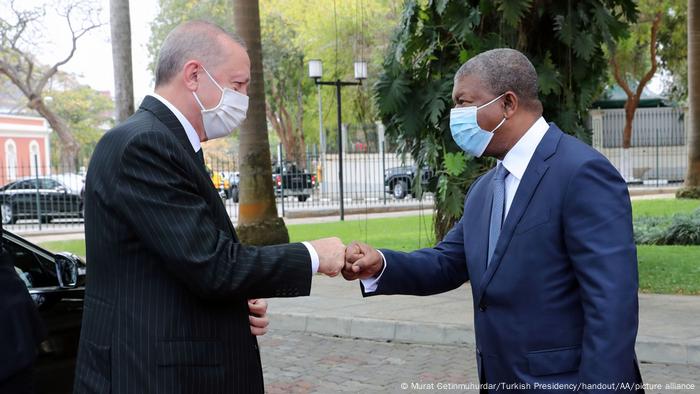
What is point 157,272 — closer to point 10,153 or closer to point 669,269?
point 669,269

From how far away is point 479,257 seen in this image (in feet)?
9.86

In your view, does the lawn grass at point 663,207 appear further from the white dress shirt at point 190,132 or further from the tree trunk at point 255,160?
the white dress shirt at point 190,132

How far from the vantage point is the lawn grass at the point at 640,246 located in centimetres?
965

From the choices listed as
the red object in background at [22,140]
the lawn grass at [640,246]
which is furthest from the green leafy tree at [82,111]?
the lawn grass at [640,246]

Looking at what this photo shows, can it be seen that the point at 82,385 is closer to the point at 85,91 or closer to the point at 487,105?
the point at 487,105

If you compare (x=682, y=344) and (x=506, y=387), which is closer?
(x=506, y=387)

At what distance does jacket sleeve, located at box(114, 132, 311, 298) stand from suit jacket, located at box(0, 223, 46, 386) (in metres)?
0.88

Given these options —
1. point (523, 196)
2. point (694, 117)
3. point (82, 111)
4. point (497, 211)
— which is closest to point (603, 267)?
point (523, 196)

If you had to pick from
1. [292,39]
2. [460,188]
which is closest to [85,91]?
[292,39]

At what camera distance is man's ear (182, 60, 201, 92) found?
268 cm

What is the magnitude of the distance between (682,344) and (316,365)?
→ 118 inches

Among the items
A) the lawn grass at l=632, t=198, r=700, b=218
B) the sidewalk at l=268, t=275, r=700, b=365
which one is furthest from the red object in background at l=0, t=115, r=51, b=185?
the sidewalk at l=268, t=275, r=700, b=365

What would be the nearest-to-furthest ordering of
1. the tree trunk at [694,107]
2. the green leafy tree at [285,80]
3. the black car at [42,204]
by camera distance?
the tree trunk at [694,107], the black car at [42,204], the green leafy tree at [285,80]

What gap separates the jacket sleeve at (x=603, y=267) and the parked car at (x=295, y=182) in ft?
78.1
